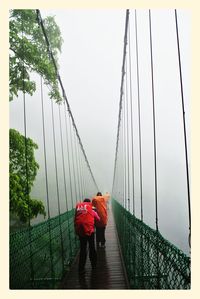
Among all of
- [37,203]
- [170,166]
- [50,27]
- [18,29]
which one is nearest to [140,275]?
[37,203]

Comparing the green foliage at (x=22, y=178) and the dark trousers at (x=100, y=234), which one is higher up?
the green foliage at (x=22, y=178)

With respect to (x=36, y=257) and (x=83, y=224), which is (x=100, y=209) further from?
(x=36, y=257)

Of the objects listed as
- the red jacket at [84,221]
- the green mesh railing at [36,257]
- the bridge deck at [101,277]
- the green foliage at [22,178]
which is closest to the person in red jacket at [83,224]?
the red jacket at [84,221]

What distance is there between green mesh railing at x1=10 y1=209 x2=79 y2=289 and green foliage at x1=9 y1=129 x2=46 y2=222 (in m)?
0.36

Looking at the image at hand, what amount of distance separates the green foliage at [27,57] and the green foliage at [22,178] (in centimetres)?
65

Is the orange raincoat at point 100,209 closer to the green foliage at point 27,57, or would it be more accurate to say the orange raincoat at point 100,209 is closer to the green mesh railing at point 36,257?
the green mesh railing at point 36,257

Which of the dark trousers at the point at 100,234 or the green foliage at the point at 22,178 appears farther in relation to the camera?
the dark trousers at the point at 100,234

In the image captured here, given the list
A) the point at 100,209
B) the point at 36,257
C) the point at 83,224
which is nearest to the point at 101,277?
the point at 83,224

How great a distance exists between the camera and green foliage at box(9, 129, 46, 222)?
3871mm

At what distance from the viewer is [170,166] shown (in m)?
59.5

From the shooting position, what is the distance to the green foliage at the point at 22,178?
12.7 feet

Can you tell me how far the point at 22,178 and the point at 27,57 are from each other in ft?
5.08

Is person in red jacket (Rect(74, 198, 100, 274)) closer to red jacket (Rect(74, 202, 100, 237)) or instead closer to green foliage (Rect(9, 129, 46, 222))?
red jacket (Rect(74, 202, 100, 237))
